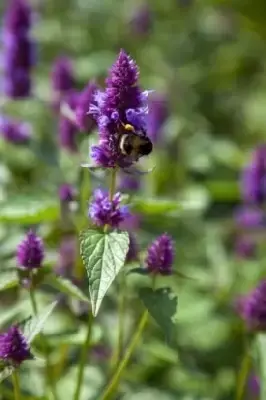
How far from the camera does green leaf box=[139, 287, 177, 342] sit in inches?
62.4

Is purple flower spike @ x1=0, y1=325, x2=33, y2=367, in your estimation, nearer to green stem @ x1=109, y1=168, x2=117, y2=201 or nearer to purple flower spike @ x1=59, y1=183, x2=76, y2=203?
green stem @ x1=109, y1=168, x2=117, y2=201

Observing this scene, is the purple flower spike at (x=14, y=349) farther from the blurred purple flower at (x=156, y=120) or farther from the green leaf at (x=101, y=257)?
the blurred purple flower at (x=156, y=120)

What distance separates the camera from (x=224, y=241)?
10.6ft

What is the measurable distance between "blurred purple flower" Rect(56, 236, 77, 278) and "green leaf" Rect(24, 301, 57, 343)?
0.59 m

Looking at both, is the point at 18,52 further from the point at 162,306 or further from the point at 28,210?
the point at 162,306

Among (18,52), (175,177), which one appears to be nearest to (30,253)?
(18,52)

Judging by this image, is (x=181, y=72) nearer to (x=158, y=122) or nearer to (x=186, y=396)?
(x=158, y=122)

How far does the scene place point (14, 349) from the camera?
59.7 inches

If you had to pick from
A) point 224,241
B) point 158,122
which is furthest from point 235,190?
point 158,122

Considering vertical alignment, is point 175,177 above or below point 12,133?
below

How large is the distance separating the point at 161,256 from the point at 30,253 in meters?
0.27

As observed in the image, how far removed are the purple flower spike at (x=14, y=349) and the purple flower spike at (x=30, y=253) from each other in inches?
7.2

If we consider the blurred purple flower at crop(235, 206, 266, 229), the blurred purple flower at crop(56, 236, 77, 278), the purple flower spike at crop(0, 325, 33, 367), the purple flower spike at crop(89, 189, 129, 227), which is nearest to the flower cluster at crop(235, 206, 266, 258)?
the blurred purple flower at crop(235, 206, 266, 229)

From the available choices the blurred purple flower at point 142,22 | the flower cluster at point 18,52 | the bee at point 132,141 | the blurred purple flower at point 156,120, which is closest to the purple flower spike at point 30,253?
the bee at point 132,141
